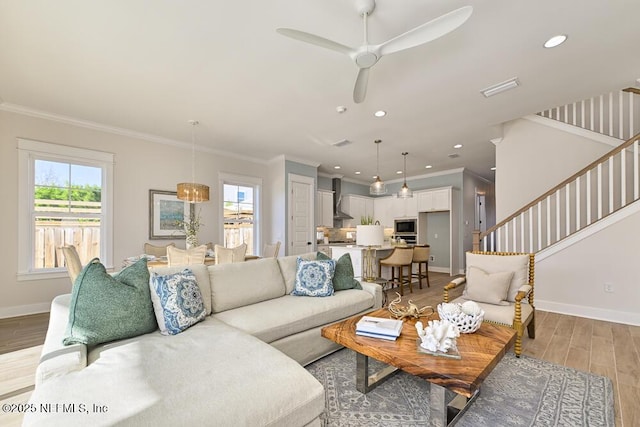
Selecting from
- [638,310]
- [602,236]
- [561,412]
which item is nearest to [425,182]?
[602,236]

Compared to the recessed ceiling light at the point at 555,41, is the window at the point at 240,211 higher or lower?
lower

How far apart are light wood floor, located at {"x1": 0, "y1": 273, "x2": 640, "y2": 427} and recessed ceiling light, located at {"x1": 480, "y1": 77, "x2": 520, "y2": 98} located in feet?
9.08

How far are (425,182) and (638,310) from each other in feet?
17.0

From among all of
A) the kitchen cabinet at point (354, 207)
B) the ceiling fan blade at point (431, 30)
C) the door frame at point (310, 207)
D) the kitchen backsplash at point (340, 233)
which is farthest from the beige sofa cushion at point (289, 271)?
the kitchen cabinet at point (354, 207)

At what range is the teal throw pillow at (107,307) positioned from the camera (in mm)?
1583

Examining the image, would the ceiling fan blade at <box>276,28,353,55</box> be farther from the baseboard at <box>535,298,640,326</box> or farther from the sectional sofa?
the baseboard at <box>535,298,640,326</box>

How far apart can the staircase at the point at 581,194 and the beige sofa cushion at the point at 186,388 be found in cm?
408

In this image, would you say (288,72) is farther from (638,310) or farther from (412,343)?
(638,310)

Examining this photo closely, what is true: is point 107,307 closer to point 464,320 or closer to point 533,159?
point 464,320

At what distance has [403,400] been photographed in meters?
1.88

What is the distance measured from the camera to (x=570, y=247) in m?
3.75

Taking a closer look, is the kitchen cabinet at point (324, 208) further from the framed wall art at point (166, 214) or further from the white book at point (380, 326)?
the white book at point (380, 326)

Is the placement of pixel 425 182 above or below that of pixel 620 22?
below

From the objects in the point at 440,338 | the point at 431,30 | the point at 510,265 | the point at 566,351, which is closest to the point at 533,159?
the point at 510,265
